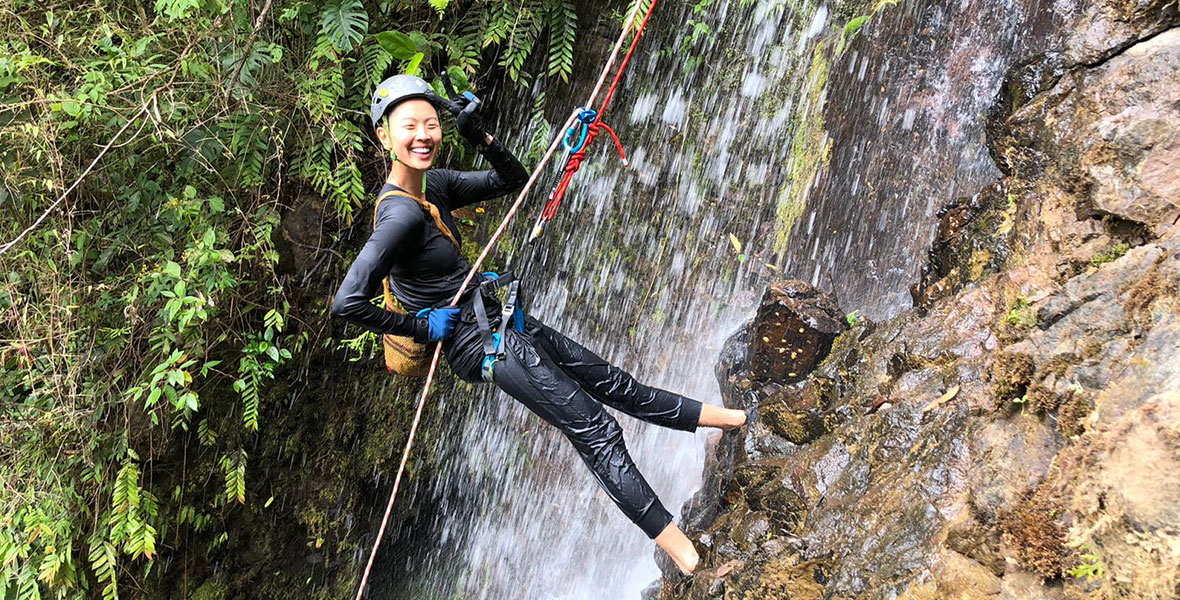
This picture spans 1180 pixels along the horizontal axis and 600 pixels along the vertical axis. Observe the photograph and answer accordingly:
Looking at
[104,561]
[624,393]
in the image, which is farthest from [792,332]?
[104,561]

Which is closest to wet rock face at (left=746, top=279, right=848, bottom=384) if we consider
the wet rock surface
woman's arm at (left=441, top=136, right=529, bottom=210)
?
the wet rock surface

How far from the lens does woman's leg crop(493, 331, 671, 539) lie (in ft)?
→ 11.1

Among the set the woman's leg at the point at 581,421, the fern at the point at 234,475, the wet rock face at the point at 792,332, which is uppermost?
the wet rock face at the point at 792,332

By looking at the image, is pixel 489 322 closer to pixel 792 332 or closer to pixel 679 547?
pixel 679 547

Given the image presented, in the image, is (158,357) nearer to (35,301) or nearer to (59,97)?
(35,301)

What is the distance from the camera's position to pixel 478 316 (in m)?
3.39

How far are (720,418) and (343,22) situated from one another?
3.25 meters

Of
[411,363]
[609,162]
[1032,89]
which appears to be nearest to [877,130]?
[1032,89]

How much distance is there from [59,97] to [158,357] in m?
1.77

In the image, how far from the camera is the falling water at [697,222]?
4680 mm

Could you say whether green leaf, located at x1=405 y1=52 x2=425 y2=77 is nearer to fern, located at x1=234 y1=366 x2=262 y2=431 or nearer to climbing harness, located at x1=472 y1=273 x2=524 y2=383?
climbing harness, located at x1=472 y1=273 x2=524 y2=383

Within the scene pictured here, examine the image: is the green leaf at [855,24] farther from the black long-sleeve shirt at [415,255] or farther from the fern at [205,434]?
the fern at [205,434]

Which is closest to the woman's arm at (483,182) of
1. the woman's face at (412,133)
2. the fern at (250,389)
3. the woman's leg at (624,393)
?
the woman's face at (412,133)

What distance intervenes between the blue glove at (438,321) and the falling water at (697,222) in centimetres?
248
